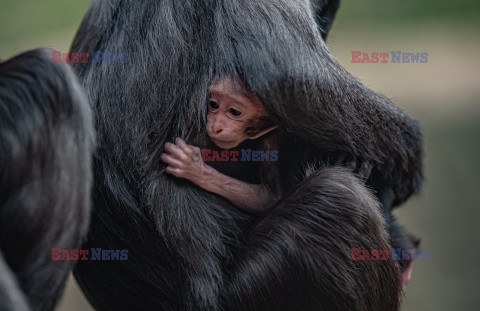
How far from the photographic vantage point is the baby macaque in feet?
7.41

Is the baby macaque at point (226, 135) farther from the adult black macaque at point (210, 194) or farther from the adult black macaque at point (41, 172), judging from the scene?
the adult black macaque at point (41, 172)

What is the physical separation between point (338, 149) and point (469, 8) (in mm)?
5361

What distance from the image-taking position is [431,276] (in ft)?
14.2

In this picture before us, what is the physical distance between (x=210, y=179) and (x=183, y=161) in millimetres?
141

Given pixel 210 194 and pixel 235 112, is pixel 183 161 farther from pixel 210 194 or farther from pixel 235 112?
pixel 235 112

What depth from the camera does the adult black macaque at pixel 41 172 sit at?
1590 mm

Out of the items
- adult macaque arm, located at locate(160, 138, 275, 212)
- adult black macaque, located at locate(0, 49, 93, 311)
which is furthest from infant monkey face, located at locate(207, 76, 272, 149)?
adult black macaque, located at locate(0, 49, 93, 311)

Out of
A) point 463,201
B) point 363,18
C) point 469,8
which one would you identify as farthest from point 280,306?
point 469,8

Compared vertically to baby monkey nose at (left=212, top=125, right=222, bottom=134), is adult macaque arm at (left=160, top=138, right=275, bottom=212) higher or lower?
lower

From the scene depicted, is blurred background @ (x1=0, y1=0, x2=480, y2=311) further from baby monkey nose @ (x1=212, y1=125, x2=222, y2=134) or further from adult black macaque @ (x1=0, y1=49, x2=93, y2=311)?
adult black macaque @ (x1=0, y1=49, x2=93, y2=311)

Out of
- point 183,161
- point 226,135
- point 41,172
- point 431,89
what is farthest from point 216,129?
point 431,89

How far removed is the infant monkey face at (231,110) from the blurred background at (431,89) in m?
2.23

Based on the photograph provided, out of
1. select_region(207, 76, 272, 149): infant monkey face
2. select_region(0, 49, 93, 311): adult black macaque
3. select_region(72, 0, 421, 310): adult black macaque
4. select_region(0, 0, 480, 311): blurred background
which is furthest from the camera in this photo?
select_region(0, 0, 480, 311): blurred background

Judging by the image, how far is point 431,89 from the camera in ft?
19.7
